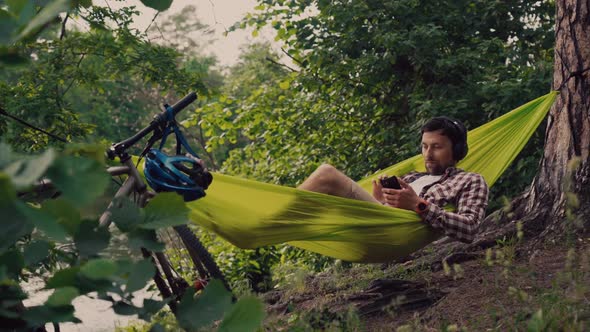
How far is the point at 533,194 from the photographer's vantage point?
10.5 ft

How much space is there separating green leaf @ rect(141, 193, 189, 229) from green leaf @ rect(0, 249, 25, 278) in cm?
16

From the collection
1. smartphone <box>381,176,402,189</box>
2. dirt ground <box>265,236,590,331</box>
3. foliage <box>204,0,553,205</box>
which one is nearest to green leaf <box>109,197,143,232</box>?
dirt ground <box>265,236,590,331</box>

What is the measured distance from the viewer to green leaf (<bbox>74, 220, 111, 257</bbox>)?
921 mm

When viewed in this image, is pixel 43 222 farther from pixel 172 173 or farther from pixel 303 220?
pixel 303 220

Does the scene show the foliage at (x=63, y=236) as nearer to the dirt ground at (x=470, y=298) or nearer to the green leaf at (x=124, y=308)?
the green leaf at (x=124, y=308)

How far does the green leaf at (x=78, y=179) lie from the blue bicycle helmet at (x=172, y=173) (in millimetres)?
1163

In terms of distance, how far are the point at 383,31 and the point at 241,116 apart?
1.15 m

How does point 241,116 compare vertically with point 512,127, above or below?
above

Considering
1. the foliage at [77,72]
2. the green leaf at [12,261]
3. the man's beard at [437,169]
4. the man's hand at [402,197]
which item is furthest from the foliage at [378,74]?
the green leaf at [12,261]

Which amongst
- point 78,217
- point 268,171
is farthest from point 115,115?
point 78,217

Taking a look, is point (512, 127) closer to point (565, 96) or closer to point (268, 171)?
point (565, 96)

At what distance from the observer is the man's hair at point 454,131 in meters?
2.91

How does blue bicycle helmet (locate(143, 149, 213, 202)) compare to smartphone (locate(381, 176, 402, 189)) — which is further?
smartphone (locate(381, 176, 402, 189))

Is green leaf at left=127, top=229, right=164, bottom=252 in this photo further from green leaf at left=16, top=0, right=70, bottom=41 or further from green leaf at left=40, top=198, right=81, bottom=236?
green leaf at left=16, top=0, right=70, bottom=41
